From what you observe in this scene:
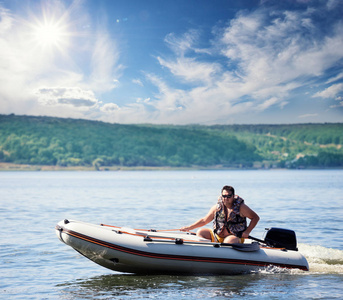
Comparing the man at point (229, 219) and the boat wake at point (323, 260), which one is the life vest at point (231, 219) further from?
the boat wake at point (323, 260)

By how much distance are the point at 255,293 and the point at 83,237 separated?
3.30 m

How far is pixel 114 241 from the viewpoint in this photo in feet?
29.4

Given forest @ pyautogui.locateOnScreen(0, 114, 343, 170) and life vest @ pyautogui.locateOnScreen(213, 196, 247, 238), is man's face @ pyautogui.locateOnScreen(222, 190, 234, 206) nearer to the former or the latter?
→ life vest @ pyautogui.locateOnScreen(213, 196, 247, 238)

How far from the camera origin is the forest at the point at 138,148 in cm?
14800

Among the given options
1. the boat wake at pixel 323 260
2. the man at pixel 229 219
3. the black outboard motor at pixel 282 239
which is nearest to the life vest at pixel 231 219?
the man at pixel 229 219

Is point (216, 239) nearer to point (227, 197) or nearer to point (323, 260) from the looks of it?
point (227, 197)

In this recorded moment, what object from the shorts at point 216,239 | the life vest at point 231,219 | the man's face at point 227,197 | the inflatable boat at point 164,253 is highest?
the man's face at point 227,197

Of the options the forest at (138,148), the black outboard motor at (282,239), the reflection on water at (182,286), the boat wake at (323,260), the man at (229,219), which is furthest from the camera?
the forest at (138,148)

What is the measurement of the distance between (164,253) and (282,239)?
2.61 metres

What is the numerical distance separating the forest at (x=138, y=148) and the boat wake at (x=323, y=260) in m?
138

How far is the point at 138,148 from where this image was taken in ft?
510

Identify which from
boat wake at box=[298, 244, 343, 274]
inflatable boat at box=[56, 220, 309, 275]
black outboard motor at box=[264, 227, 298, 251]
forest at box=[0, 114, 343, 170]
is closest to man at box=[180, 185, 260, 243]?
inflatable boat at box=[56, 220, 309, 275]

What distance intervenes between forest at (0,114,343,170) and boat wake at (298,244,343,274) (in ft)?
454

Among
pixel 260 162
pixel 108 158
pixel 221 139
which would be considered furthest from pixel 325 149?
pixel 108 158
